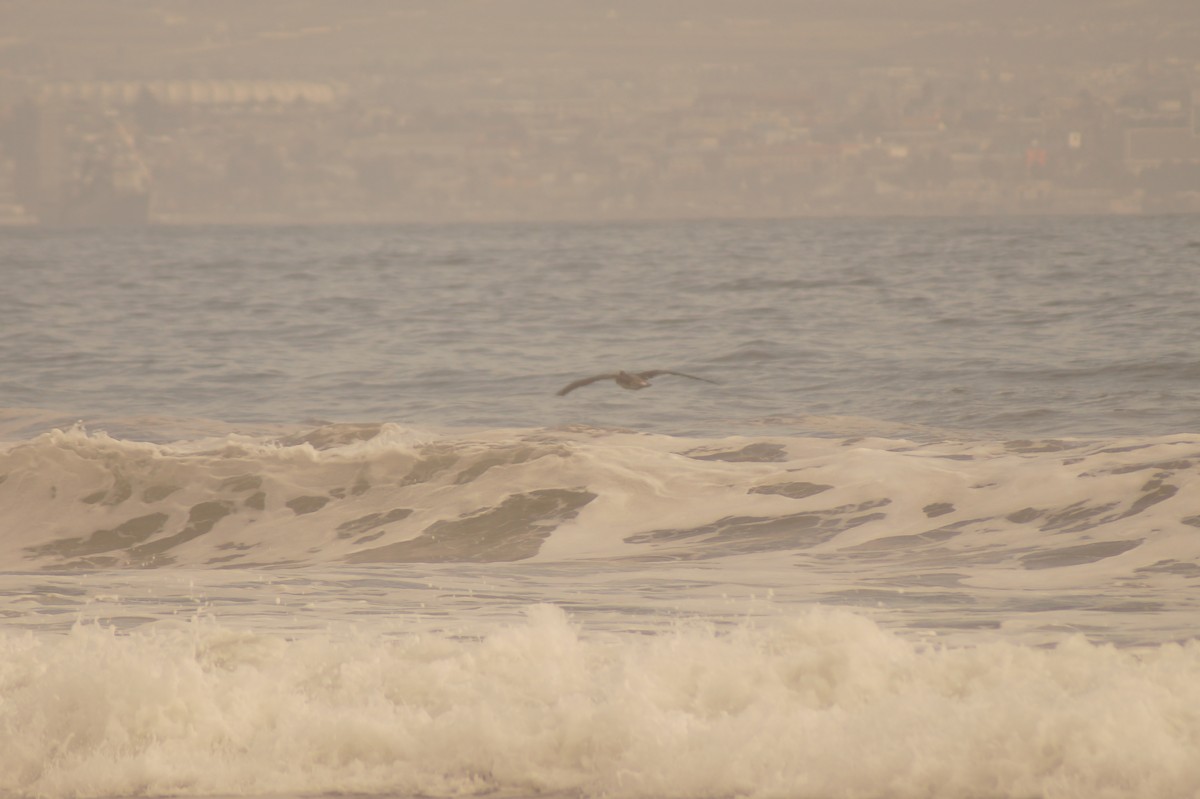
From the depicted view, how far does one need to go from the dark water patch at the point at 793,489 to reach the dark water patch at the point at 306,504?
153 inches

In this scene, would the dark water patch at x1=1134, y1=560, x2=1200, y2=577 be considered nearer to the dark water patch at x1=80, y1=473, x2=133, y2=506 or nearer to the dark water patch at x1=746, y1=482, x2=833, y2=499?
the dark water patch at x1=746, y1=482, x2=833, y2=499

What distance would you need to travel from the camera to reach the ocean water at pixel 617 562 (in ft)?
19.0

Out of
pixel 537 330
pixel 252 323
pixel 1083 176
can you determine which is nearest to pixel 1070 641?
pixel 537 330

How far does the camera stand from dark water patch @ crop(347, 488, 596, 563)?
1141cm

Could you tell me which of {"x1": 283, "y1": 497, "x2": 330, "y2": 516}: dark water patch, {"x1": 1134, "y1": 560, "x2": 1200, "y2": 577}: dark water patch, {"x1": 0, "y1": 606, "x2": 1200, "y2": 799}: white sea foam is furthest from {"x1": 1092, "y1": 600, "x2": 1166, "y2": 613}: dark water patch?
{"x1": 283, "y1": 497, "x2": 330, "y2": 516}: dark water patch

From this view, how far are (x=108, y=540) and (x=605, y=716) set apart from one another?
26.7ft

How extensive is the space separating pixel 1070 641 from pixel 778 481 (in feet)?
20.8

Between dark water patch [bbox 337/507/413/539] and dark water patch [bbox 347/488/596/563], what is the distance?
51 cm

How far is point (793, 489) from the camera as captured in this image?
12.5 m

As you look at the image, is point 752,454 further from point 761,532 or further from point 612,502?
point 761,532

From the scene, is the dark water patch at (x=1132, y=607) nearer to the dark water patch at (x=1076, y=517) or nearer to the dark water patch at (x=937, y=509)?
the dark water patch at (x=1076, y=517)

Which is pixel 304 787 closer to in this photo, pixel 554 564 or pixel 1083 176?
pixel 554 564

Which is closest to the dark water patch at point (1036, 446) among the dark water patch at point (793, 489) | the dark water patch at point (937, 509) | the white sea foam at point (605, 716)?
the dark water patch at point (937, 509)

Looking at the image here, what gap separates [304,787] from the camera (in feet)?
18.9
